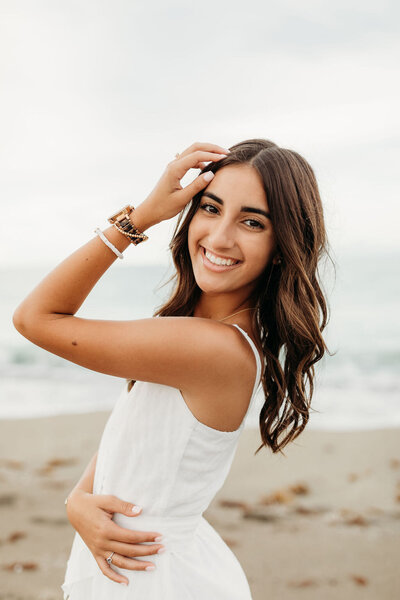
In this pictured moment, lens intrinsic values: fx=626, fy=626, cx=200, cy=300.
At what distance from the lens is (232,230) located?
1.93 meters

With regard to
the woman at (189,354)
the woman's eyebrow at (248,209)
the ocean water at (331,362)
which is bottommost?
the ocean water at (331,362)

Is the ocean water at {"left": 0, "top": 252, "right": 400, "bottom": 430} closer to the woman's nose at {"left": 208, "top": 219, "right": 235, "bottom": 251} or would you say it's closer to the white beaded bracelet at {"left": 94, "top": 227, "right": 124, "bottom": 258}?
the woman's nose at {"left": 208, "top": 219, "right": 235, "bottom": 251}

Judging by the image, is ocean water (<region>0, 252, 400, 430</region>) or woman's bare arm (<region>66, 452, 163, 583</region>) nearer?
woman's bare arm (<region>66, 452, 163, 583</region>)

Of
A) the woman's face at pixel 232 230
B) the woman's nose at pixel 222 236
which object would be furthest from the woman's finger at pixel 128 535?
the woman's nose at pixel 222 236

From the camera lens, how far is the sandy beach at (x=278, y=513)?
4289 mm

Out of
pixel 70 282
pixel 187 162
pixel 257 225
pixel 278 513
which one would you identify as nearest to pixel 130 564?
pixel 70 282

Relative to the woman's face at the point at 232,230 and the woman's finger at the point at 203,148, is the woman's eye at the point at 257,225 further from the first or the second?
the woman's finger at the point at 203,148

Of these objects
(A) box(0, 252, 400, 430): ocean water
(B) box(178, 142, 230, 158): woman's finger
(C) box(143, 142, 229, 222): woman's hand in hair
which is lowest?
(A) box(0, 252, 400, 430): ocean water

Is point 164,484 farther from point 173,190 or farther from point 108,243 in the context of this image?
point 173,190

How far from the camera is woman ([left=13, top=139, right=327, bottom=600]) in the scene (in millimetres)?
1730

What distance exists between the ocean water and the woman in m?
0.39

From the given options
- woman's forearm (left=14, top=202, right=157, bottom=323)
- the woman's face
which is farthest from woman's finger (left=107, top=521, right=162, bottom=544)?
the woman's face

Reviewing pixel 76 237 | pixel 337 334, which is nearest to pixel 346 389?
pixel 337 334

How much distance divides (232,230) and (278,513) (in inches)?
160
